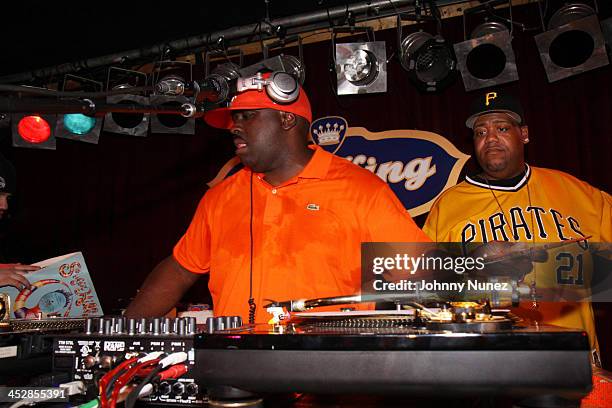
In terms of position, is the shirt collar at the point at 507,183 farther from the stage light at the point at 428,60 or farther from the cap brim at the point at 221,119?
the cap brim at the point at 221,119

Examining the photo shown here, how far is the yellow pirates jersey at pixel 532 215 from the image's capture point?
304 centimetres

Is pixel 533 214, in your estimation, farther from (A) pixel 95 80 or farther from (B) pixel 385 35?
(A) pixel 95 80

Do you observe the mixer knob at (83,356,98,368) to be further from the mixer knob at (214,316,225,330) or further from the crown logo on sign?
the crown logo on sign

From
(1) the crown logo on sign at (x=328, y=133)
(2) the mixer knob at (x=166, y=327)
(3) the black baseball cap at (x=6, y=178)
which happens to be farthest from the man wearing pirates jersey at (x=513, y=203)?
(3) the black baseball cap at (x=6, y=178)

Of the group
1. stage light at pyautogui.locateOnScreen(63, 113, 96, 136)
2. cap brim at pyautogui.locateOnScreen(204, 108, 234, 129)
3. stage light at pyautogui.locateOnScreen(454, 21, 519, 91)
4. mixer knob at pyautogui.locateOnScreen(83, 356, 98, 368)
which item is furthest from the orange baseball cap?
stage light at pyautogui.locateOnScreen(454, 21, 519, 91)

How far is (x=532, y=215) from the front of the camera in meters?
3.12

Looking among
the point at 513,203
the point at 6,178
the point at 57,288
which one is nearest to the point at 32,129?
the point at 57,288

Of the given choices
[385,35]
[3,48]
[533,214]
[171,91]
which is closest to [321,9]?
[385,35]

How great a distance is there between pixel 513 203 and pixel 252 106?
1.66 meters

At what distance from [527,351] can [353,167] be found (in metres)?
1.57

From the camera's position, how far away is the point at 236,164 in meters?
5.01

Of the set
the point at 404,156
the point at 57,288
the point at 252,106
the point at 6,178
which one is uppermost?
the point at 404,156

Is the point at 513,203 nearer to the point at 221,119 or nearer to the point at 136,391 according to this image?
the point at 221,119

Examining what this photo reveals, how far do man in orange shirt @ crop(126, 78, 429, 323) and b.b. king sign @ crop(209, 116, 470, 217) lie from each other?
2.09m
